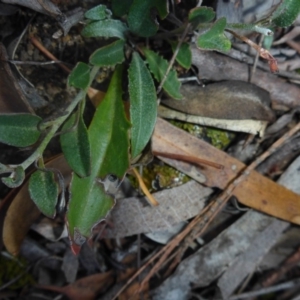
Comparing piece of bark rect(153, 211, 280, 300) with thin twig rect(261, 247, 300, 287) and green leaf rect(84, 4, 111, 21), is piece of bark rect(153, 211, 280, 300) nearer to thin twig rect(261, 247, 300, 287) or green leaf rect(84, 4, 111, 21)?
thin twig rect(261, 247, 300, 287)

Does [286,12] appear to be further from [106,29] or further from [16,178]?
[16,178]

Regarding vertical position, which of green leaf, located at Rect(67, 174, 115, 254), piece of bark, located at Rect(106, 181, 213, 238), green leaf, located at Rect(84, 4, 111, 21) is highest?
green leaf, located at Rect(84, 4, 111, 21)

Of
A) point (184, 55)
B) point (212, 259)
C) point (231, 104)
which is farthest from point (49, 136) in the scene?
point (212, 259)

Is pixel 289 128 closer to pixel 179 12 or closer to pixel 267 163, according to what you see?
A: pixel 267 163

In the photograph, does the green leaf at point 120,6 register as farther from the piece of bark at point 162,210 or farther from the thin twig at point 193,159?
the piece of bark at point 162,210

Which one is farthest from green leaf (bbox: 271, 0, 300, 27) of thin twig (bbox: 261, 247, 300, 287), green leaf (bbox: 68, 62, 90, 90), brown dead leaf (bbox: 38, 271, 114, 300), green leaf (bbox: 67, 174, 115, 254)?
→ brown dead leaf (bbox: 38, 271, 114, 300)
